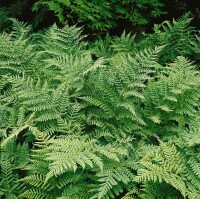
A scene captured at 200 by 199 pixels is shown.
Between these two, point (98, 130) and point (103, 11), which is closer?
point (98, 130)

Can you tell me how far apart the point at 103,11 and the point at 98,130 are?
7.08 ft

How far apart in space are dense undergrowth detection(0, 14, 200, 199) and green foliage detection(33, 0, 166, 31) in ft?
2.38

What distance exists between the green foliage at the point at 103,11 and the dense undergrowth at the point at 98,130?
0.73 m

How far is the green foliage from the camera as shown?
466cm

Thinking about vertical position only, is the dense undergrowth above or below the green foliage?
below

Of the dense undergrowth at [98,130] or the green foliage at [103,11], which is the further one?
the green foliage at [103,11]

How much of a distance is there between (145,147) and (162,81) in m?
0.83

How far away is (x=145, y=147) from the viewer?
10.4 feet

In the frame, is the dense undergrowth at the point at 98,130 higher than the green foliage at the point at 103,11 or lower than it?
lower

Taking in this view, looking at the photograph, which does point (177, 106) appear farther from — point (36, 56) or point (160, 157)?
point (36, 56)

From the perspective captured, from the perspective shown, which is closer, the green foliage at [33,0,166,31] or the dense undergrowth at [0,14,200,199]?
the dense undergrowth at [0,14,200,199]

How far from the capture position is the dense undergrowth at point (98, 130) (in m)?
2.90

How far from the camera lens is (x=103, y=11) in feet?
15.7

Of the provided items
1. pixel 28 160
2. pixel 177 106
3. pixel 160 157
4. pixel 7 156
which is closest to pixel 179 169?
pixel 160 157
